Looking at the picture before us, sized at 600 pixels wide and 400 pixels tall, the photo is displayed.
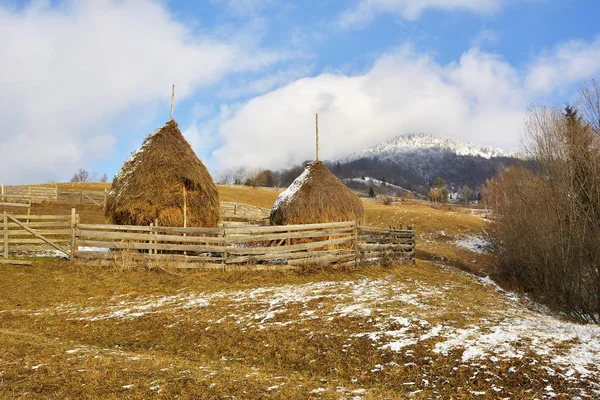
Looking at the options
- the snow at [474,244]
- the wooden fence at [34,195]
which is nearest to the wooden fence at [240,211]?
the wooden fence at [34,195]

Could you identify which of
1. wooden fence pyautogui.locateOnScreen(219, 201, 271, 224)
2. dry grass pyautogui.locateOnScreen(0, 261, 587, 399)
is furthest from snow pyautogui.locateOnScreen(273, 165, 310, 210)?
wooden fence pyautogui.locateOnScreen(219, 201, 271, 224)

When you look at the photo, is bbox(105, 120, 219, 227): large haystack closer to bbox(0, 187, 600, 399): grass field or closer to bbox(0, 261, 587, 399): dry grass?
bbox(0, 261, 587, 399): dry grass

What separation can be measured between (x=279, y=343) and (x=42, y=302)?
263 inches

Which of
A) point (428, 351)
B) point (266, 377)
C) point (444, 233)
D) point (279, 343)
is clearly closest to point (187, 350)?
point (279, 343)

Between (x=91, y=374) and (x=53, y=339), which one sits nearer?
(x=91, y=374)

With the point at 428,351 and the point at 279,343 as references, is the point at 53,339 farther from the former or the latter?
the point at 428,351

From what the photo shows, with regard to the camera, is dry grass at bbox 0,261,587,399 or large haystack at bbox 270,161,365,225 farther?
large haystack at bbox 270,161,365,225

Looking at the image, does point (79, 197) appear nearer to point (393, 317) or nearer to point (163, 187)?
point (163, 187)

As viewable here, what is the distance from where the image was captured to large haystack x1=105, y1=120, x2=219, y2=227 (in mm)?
14820

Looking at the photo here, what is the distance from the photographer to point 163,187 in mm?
15102

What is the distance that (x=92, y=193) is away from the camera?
37.3 metres

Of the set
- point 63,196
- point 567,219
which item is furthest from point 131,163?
point 63,196

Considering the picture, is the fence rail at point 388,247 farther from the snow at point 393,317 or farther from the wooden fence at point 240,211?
the wooden fence at point 240,211

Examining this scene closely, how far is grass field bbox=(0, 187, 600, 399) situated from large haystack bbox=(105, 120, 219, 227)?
11.5 ft
